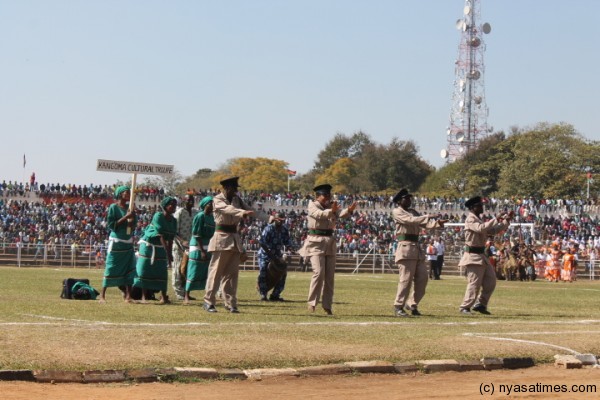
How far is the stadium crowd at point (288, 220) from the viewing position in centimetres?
5438

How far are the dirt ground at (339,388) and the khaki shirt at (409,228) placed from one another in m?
6.29

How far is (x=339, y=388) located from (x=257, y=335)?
2.74 metres

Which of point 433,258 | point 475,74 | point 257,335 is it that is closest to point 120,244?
point 257,335

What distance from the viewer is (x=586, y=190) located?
294 feet

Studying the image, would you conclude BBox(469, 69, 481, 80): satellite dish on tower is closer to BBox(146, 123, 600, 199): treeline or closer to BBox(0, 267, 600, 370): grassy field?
BBox(146, 123, 600, 199): treeline

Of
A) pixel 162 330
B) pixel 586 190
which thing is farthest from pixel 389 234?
pixel 162 330

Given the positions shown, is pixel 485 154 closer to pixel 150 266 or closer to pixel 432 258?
pixel 432 258

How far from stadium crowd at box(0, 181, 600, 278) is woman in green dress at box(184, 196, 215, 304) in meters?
32.2

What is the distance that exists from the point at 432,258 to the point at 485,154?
6082 cm

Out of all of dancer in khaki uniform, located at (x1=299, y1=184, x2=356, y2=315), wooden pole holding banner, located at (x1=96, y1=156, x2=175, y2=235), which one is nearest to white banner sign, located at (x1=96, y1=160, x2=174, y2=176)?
wooden pole holding banner, located at (x1=96, y1=156, x2=175, y2=235)

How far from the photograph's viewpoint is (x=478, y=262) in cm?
1711

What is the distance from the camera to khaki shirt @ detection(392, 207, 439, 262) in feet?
A: 53.3

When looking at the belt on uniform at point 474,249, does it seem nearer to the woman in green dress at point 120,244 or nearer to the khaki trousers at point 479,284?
the khaki trousers at point 479,284

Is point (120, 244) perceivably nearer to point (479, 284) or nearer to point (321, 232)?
point (321, 232)
